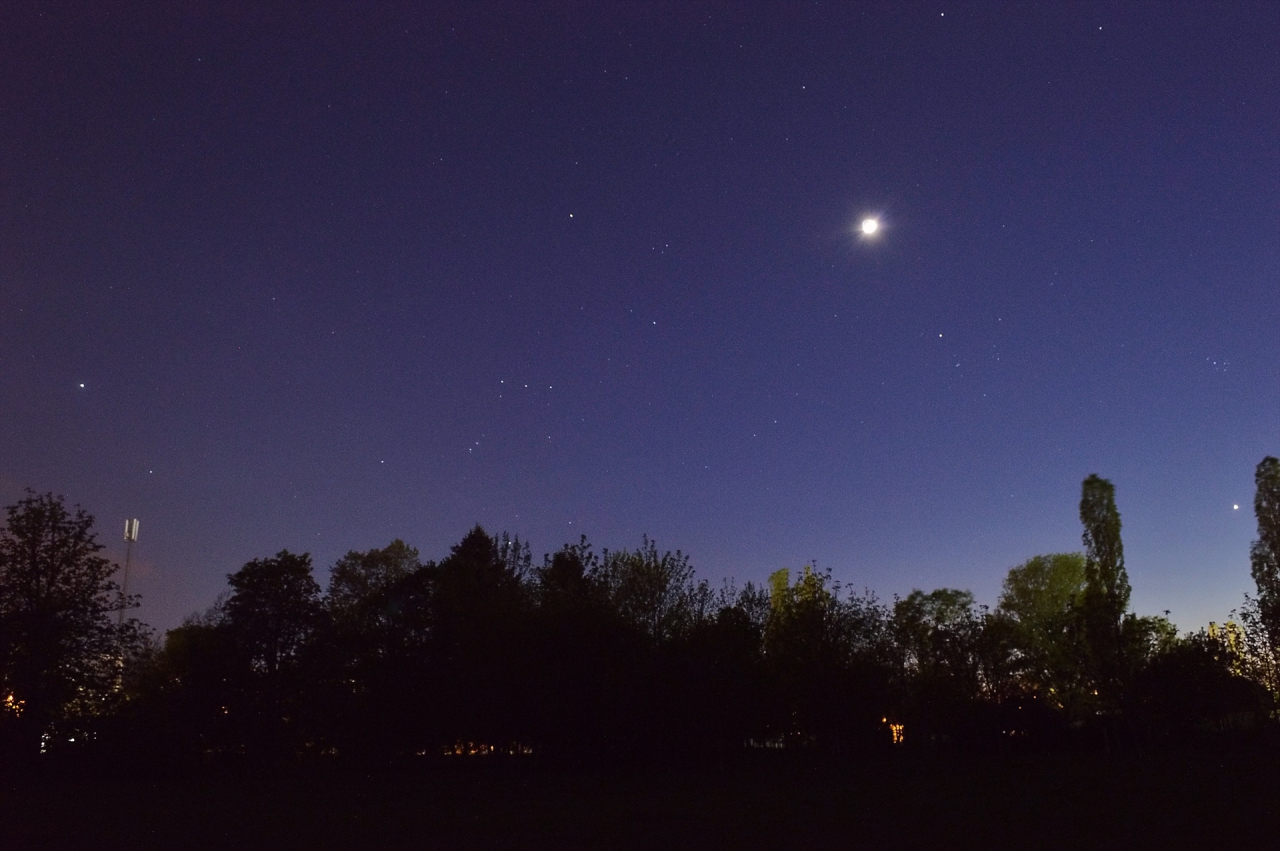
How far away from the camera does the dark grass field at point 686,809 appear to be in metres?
15.2

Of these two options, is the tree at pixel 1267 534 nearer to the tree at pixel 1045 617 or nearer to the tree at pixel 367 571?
the tree at pixel 1045 617

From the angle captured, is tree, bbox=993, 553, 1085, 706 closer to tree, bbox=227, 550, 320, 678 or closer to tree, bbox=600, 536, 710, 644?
tree, bbox=600, 536, 710, 644

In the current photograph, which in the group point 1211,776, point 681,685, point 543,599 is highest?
point 543,599

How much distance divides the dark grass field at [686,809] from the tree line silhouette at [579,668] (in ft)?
9.72

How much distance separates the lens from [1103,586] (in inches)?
1873

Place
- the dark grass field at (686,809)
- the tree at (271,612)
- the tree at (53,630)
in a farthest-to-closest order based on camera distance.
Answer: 1. the tree at (271,612)
2. the tree at (53,630)
3. the dark grass field at (686,809)

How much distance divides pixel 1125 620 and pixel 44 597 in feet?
166

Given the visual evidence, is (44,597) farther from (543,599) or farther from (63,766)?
(543,599)

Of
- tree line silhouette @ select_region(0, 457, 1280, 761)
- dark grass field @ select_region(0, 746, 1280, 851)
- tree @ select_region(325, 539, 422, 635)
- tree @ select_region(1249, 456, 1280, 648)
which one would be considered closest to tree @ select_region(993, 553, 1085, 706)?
tree line silhouette @ select_region(0, 457, 1280, 761)

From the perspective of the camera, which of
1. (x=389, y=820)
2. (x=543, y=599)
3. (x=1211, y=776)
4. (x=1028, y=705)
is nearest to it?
(x=389, y=820)

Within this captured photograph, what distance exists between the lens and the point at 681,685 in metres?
37.8

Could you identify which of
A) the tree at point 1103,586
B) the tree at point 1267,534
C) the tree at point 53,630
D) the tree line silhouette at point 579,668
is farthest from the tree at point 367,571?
the tree at point 1267,534

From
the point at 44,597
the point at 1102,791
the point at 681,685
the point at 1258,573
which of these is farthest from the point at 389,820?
the point at 1258,573

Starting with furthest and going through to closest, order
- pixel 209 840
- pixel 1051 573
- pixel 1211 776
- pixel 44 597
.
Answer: pixel 1051 573 < pixel 44 597 < pixel 1211 776 < pixel 209 840
